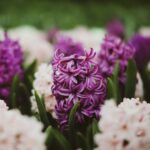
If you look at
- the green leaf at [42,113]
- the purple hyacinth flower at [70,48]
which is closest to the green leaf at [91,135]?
the green leaf at [42,113]

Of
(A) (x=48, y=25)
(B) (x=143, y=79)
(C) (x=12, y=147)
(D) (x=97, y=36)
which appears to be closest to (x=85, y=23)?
(A) (x=48, y=25)

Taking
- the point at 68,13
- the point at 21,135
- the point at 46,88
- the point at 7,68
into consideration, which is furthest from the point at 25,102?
the point at 68,13

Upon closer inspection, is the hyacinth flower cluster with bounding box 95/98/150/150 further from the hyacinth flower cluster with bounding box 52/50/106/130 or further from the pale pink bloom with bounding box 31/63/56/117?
the pale pink bloom with bounding box 31/63/56/117

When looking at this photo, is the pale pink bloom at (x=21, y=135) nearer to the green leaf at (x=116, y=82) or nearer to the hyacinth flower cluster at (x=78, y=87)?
the hyacinth flower cluster at (x=78, y=87)

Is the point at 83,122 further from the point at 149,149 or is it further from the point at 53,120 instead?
the point at 149,149

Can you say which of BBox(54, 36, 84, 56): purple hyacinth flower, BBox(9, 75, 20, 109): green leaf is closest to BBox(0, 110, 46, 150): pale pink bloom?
BBox(9, 75, 20, 109): green leaf

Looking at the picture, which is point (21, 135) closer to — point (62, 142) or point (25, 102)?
point (62, 142)
